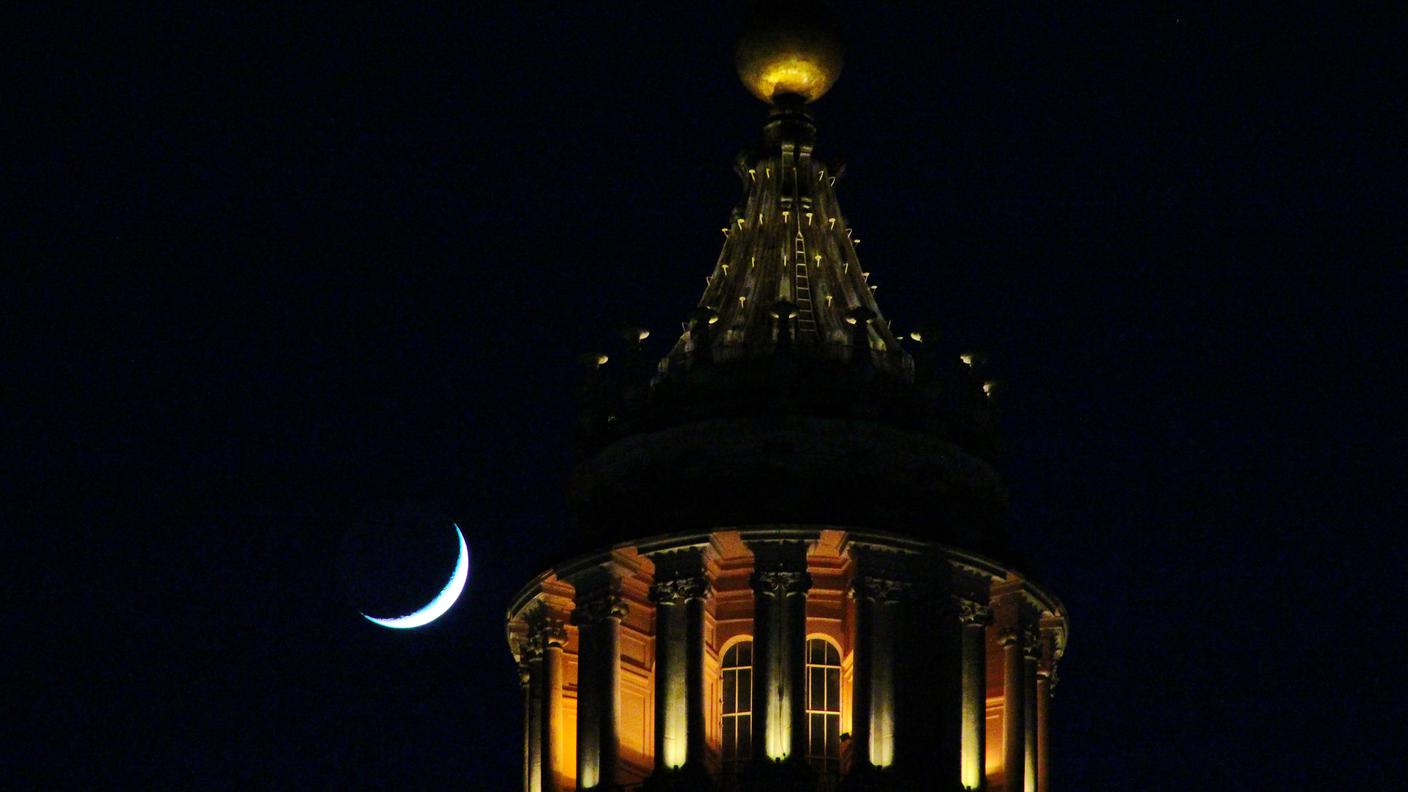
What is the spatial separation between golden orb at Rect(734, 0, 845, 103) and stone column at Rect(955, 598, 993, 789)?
42.6ft

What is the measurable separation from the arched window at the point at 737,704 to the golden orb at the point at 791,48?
13178 mm

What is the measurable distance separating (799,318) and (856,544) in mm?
6791

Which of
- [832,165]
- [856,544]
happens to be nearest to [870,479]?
[856,544]

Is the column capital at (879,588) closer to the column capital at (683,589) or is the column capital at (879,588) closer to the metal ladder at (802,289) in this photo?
the column capital at (683,589)

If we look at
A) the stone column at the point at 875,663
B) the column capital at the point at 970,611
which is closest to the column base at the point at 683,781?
the stone column at the point at 875,663

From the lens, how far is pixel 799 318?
11131 centimetres

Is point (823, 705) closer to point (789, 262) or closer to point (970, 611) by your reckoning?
point (970, 611)

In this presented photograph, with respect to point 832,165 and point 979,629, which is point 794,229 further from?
point 979,629

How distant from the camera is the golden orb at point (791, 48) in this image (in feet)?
371

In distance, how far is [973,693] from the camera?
106938mm

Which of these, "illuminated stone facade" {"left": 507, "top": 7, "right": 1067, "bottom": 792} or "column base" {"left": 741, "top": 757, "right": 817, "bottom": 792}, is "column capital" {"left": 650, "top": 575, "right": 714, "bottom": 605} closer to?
"illuminated stone facade" {"left": 507, "top": 7, "right": 1067, "bottom": 792}

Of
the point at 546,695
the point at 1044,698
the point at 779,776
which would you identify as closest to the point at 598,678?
the point at 546,695

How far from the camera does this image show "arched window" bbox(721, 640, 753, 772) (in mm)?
106250

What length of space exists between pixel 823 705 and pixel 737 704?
5.99ft
